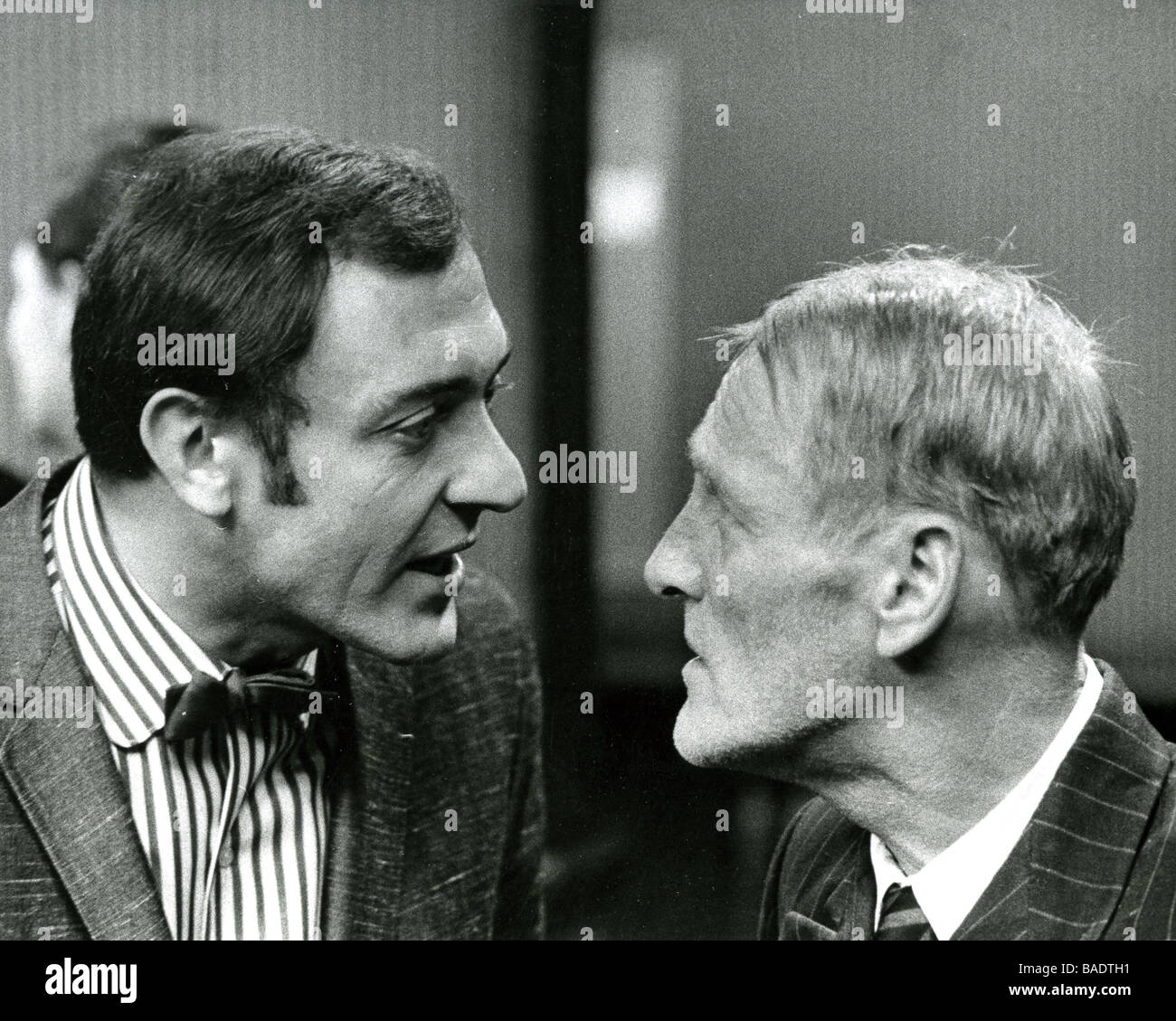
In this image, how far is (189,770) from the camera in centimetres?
195

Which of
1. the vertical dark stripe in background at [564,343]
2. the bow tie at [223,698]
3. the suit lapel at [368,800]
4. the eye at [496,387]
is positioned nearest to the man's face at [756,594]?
the vertical dark stripe in background at [564,343]

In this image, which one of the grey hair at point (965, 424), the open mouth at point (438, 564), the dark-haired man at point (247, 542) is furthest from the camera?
the open mouth at point (438, 564)

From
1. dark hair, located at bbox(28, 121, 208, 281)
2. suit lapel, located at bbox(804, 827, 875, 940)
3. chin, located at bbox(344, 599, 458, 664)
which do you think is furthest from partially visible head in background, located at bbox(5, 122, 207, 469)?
suit lapel, located at bbox(804, 827, 875, 940)

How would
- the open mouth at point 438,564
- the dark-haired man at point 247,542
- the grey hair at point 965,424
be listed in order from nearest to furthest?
the grey hair at point 965,424 < the dark-haired man at point 247,542 < the open mouth at point 438,564

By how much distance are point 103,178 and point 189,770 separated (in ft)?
2.83

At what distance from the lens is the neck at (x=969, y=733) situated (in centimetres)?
186

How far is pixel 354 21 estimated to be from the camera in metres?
2.05

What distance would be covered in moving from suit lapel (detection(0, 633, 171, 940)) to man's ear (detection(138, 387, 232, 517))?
0.35 meters

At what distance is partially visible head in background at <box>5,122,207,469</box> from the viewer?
1.99 meters

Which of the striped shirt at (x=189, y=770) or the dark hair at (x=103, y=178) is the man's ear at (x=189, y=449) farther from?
the dark hair at (x=103, y=178)

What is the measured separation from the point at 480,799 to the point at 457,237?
86 cm

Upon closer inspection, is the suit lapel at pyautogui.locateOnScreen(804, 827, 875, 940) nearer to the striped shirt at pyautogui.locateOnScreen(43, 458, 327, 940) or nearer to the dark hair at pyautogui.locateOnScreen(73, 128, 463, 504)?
the striped shirt at pyautogui.locateOnScreen(43, 458, 327, 940)

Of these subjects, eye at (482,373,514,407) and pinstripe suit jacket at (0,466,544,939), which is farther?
eye at (482,373,514,407)

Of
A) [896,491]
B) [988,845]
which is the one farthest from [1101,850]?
[896,491]
